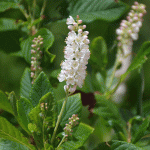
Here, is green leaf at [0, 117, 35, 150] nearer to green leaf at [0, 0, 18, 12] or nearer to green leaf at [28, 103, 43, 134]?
green leaf at [28, 103, 43, 134]

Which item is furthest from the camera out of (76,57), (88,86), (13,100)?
(88,86)

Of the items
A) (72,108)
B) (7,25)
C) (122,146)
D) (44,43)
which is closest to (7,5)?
(7,25)

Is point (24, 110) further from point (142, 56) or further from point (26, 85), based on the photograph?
point (142, 56)

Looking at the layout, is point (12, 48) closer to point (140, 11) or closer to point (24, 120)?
point (24, 120)

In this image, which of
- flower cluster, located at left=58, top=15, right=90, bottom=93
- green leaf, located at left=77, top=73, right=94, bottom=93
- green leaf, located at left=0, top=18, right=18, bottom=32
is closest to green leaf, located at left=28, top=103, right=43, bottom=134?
flower cluster, located at left=58, top=15, right=90, bottom=93

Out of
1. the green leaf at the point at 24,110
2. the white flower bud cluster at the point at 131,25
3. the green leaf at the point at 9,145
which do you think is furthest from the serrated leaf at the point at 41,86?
the white flower bud cluster at the point at 131,25
